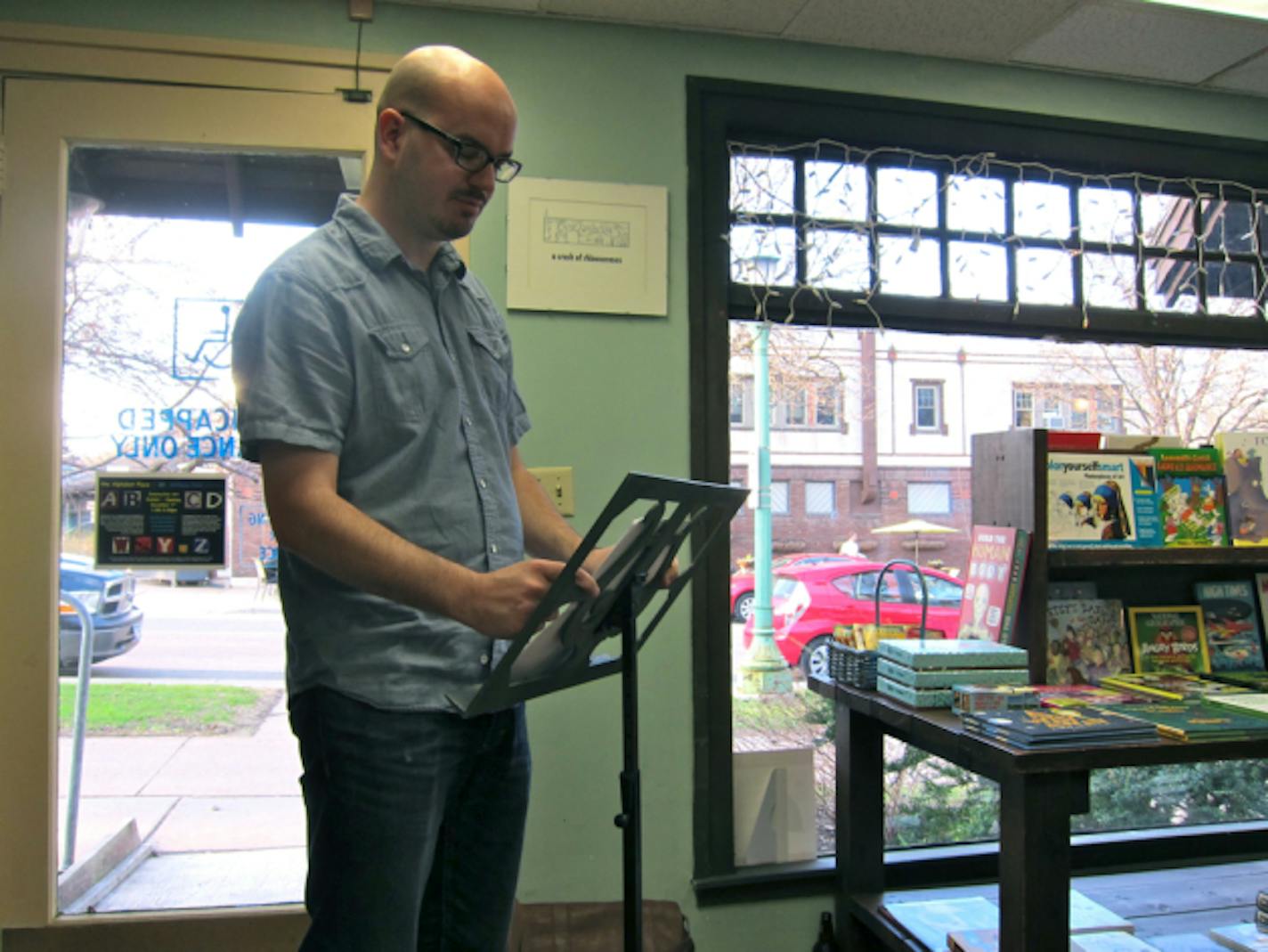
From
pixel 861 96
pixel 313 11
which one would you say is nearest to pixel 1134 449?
pixel 861 96

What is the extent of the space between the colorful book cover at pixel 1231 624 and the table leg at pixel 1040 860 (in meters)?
1.10

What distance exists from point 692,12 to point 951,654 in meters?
1.57

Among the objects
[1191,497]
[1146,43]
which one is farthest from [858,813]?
[1146,43]

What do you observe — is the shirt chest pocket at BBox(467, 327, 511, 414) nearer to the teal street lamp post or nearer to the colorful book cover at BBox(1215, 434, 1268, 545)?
the teal street lamp post

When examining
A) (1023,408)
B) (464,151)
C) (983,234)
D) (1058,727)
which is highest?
(983,234)

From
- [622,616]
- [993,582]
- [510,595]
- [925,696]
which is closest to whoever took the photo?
[510,595]

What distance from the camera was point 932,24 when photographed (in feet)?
7.26

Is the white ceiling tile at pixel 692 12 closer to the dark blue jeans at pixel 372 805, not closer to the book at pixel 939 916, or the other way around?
the dark blue jeans at pixel 372 805

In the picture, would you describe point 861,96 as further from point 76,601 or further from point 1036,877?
point 76,601

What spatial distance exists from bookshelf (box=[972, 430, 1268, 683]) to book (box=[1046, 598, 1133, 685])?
0.26 feet

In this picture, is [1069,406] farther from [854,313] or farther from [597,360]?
[597,360]

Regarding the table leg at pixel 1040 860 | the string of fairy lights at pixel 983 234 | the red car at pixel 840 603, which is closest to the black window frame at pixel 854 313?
the string of fairy lights at pixel 983 234

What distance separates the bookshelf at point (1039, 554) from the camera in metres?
2.14

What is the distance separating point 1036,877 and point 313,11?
2290mm
